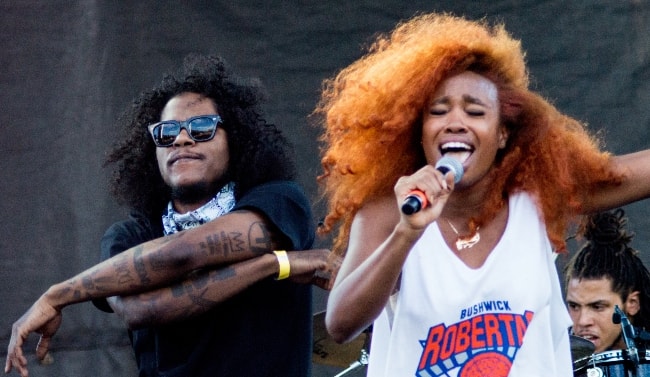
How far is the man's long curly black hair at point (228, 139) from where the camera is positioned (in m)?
4.52

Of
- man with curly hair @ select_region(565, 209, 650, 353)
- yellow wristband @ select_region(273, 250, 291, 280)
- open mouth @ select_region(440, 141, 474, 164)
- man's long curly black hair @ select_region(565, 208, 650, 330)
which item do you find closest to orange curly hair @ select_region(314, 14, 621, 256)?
open mouth @ select_region(440, 141, 474, 164)

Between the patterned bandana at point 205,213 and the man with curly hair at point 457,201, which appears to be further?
the patterned bandana at point 205,213

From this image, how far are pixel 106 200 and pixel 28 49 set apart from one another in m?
0.80

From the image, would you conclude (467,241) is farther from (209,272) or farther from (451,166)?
(209,272)

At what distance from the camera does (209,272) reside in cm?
419

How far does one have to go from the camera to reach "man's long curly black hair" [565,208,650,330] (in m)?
5.96

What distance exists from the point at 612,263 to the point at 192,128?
2.64 meters

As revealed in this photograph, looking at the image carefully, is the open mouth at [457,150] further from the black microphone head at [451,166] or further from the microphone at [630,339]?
the microphone at [630,339]

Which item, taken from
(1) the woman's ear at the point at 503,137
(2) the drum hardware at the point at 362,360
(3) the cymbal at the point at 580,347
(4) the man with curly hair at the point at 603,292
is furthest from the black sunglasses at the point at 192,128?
(4) the man with curly hair at the point at 603,292

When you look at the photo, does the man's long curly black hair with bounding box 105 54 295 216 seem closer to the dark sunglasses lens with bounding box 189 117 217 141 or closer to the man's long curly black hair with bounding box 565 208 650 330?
the dark sunglasses lens with bounding box 189 117 217 141

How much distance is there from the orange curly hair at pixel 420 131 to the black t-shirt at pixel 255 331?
23.7 inches

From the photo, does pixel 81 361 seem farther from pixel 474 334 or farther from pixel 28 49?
pixel 474 334

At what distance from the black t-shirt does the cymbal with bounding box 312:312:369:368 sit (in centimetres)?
131

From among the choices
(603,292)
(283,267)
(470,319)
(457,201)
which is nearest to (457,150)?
(457,201)
